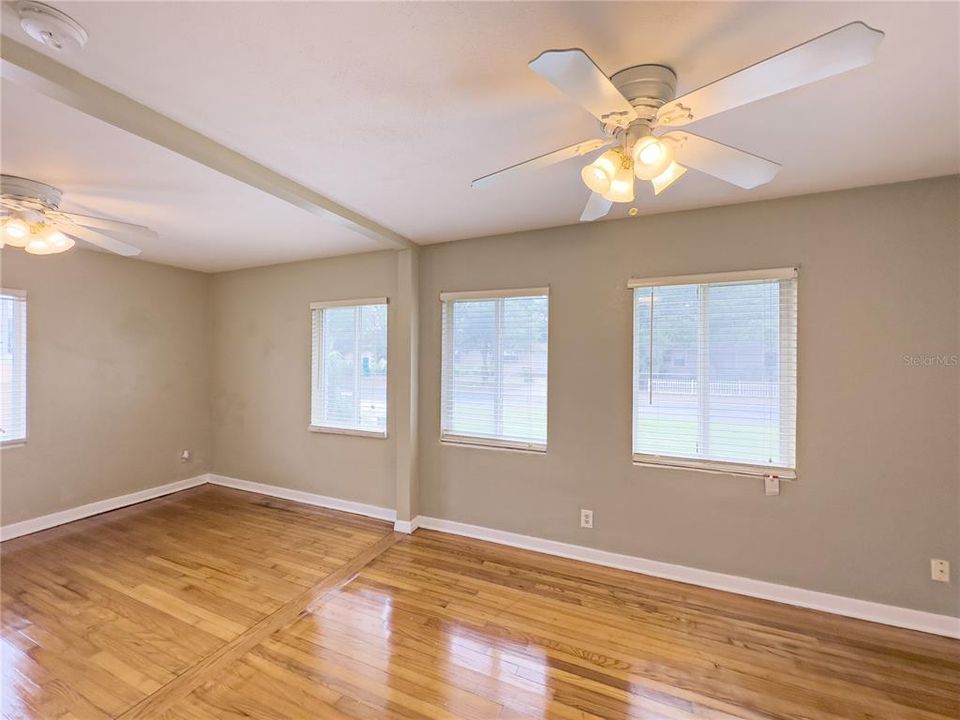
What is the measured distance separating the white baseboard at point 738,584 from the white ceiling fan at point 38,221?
10.5 ft

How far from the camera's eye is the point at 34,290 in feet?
11.4

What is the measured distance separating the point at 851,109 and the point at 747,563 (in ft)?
8.20

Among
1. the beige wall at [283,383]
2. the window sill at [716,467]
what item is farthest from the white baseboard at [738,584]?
the beige wall at [283,383]

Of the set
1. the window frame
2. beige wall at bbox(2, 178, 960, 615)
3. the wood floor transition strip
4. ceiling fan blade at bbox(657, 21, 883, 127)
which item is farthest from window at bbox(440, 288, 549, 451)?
the window frame

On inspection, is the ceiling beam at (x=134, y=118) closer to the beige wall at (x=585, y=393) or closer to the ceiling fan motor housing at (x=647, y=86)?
the beige wall at (x=585, y=393)

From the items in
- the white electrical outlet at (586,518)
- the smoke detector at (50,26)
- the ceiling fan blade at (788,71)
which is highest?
the smoke detector at (50,26)

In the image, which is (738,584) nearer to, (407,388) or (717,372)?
(717,372)

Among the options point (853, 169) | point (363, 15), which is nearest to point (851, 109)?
point (853, 169)

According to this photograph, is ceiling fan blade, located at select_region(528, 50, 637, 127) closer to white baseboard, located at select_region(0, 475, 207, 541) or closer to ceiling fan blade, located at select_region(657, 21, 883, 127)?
ceiling fan blade, located at select_region(657, 21, 883, 127)

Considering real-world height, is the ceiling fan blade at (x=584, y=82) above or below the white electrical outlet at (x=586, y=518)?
above

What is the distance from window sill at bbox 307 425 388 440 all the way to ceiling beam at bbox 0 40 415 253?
2083 mm

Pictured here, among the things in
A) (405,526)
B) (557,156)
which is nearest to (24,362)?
(405,526)

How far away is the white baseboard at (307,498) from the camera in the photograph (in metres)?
3.85

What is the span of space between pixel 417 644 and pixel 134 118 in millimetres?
2707
